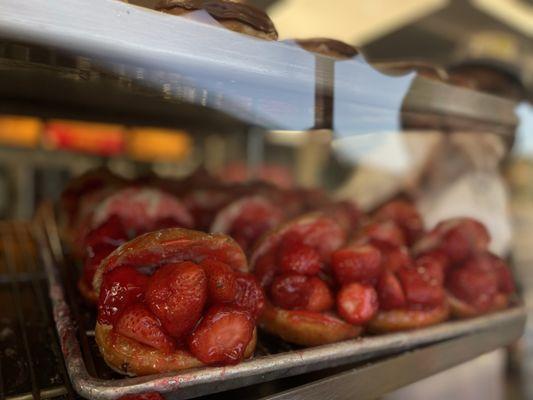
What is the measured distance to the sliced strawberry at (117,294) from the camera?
847 millimetres

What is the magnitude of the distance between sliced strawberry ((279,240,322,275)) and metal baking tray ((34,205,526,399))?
178mm

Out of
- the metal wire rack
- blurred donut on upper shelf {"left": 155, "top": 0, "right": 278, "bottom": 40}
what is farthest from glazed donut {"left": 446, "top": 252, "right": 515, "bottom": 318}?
the metal wire rack

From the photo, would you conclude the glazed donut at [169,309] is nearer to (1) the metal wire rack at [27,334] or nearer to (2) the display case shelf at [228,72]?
(1) the metal wire rack at [27,334]

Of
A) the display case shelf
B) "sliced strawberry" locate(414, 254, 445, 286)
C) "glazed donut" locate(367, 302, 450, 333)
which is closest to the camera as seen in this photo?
the display case shelf

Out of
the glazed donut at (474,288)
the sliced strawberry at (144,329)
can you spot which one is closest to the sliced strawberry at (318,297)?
the sliced strawberry at (144,329)

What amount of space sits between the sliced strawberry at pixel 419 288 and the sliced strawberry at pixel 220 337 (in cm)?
55

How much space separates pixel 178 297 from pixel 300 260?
377 mm

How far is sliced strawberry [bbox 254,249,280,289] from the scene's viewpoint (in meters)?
1.12

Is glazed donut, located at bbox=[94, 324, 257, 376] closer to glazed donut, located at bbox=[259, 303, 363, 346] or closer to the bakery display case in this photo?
the bakery display case

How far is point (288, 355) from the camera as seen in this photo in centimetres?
92

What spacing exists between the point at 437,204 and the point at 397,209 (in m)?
0.30

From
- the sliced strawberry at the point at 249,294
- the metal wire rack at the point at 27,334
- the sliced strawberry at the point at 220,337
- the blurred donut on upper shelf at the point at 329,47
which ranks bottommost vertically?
the metal wire rack at the point at 27,334

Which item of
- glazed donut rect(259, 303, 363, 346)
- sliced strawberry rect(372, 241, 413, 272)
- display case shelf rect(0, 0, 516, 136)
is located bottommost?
glazed donut rect(259, 303, 363, 346)

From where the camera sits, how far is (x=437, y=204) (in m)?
1.96
